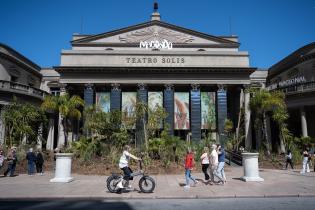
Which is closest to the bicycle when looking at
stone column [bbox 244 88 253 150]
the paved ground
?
the paved ground

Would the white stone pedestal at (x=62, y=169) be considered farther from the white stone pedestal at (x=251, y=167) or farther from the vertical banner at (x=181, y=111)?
the vertical banner at (x=181, y=111)

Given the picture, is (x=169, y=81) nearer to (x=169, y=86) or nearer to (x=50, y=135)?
(x=169, y=86)

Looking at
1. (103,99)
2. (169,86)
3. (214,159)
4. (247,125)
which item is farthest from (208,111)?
(214,159)

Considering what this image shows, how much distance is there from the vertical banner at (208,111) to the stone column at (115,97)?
10.5 metres

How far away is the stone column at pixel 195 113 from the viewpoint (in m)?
35.6

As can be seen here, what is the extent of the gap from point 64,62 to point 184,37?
Answer: 57.5 feet

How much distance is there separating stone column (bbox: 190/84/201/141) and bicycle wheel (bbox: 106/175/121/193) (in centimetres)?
2425

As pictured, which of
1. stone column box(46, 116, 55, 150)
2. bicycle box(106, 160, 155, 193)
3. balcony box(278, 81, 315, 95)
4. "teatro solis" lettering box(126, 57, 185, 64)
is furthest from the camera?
stone column box(46, 116, 55, 150)

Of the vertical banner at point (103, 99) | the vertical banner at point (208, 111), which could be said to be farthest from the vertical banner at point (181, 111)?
the vertical banner at point (103, 99)

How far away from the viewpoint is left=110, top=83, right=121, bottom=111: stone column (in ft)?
118

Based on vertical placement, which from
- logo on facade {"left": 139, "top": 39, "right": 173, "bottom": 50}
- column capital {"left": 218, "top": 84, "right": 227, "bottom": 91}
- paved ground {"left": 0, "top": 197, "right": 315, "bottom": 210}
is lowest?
paved ground {"left": 0, "top": 197, "right": 315, "bottom": 210}

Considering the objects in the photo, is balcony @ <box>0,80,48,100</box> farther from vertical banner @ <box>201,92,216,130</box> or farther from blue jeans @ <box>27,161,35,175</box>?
vertical banner @ <box>201,92,216,130</box>

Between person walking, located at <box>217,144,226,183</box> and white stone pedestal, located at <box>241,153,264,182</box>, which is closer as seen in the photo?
person walking, located at <box>217,144,226,183</box>

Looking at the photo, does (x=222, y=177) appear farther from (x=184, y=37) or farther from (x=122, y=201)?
(x=184, y=37)
